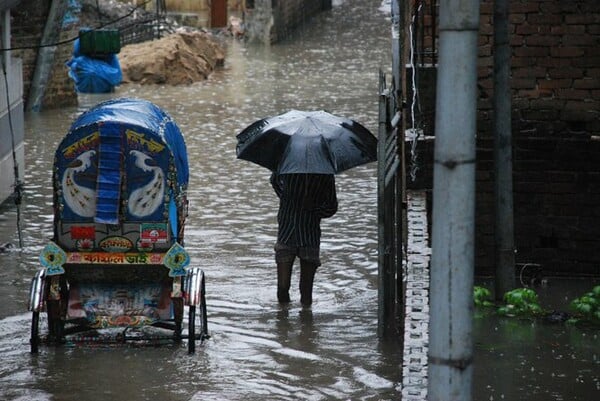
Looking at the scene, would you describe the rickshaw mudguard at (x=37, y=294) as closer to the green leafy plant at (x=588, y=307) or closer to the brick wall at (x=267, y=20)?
the green leafy plant at (x=588, y=307)

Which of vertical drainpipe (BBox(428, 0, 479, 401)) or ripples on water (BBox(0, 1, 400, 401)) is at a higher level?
vertical drainpipe (BBox(428, 0, 479, 401))

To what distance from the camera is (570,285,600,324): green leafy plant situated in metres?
9.52

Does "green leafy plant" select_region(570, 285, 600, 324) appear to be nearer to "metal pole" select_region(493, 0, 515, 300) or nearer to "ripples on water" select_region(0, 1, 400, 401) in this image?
"metal pole" select_region(493, 0, 515, 300)

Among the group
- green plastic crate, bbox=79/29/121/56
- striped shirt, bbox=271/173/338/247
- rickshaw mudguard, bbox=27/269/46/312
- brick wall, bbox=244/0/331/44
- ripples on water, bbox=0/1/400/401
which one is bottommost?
ripples on water, bbox=0/1/400/401

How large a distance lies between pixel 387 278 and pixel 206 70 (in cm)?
1962

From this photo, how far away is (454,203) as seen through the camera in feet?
13.6

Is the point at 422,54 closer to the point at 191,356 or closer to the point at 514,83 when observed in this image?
the point at 514,83

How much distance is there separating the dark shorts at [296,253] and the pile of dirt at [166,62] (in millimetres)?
17092

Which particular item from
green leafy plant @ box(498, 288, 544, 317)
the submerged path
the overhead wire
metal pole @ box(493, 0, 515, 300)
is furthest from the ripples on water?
the overhead wire

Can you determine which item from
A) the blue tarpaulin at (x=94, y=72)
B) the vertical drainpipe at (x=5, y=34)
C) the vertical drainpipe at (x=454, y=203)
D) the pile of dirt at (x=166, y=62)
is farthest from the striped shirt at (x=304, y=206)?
the pile of dirt at (x=166, y=62)

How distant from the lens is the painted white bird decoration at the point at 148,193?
893 cm

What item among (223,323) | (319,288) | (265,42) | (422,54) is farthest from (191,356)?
(265,42)

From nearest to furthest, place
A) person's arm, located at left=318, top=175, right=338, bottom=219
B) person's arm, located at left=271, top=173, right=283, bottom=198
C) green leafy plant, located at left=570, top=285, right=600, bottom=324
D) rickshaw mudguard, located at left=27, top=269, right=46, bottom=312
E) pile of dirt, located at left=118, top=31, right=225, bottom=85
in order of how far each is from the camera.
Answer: rickshaw mudguard, located at left=27, top=269, right=46, bottom=312 < green leafy plant, located at left=570, top=285, right=600, bottom=324 < person's arm, located at left=318, top=175, right=338, bottom=219 < person's arm, located at left=271, top=173, right=283, bottom=198 < pile of dirt, located at left=118, top=31, right=225, bottom=85

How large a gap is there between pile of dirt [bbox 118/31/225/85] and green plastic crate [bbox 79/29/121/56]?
2344 millimetres
